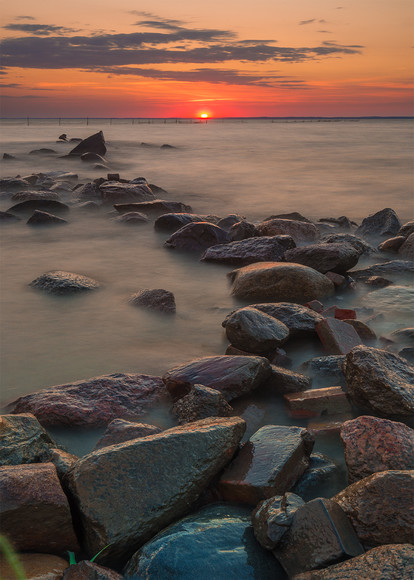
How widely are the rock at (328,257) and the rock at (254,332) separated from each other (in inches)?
95.4

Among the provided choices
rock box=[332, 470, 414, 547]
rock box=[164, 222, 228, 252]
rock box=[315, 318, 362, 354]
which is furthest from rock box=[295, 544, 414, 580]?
rock box=[164, 222, 228, 252]

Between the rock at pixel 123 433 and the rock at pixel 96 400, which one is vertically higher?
the rock at pixel 123 433

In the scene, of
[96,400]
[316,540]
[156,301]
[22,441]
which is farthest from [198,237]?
[316,540]

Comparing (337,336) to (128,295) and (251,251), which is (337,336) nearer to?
(128,295)

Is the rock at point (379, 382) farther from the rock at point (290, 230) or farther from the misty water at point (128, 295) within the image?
the rock at point (290, 230)

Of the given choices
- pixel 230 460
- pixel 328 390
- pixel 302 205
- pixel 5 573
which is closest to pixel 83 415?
pixel 230 460

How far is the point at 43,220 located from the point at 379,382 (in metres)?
8.37

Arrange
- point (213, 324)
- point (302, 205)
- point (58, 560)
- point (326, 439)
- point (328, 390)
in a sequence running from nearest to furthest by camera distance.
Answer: point (58, 560)
point (326, 439)
point (328, 390)
point (213, 324)
point (302, 205)

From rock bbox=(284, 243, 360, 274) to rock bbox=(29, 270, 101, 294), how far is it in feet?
8.41

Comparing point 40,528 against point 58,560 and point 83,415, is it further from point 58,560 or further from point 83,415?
point 83,415

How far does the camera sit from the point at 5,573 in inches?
87.2

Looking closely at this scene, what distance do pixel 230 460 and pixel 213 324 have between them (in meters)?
2.68

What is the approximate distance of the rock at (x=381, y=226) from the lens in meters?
9.36

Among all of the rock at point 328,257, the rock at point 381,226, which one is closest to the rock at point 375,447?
the rock at point 328,257
